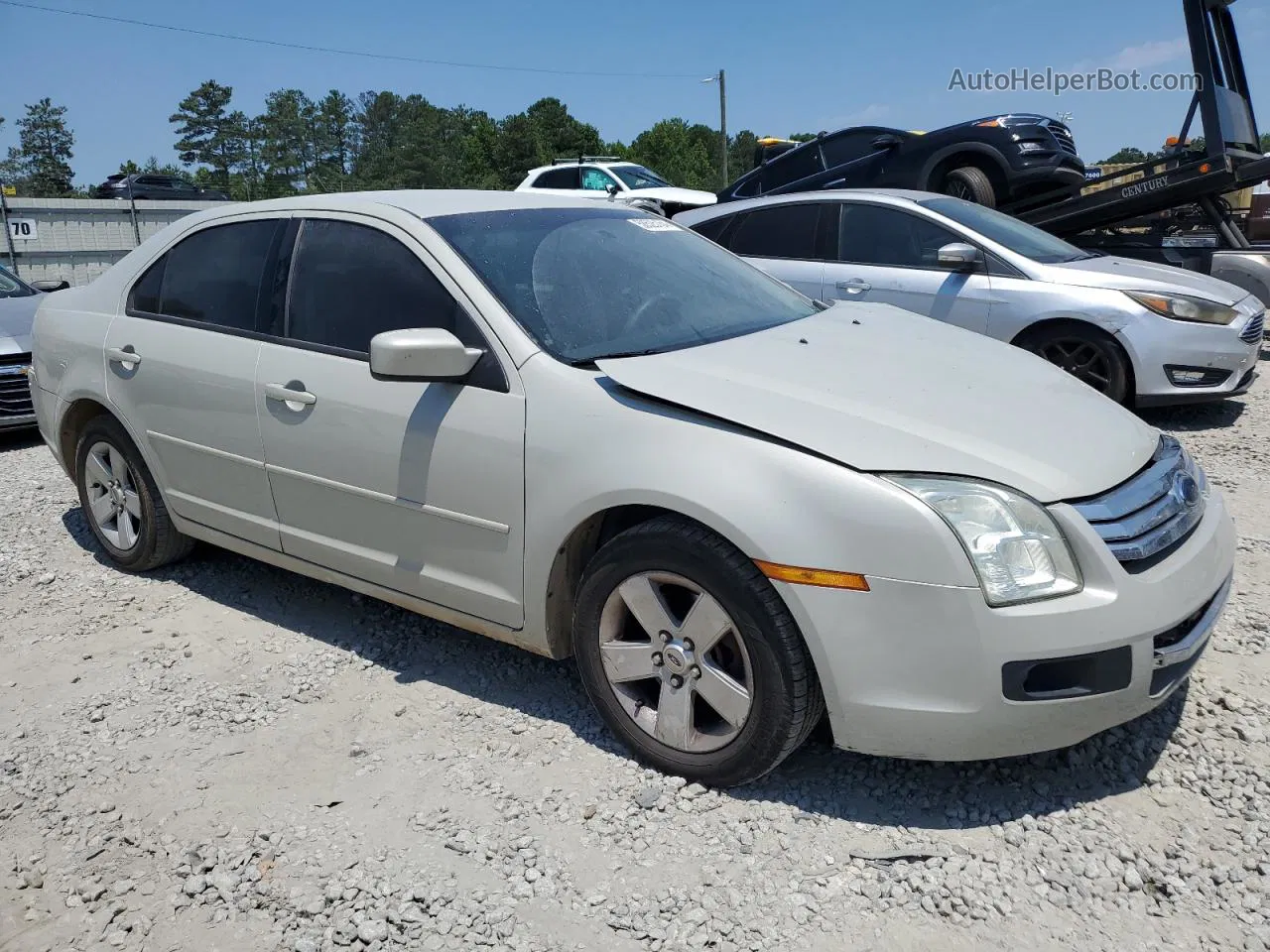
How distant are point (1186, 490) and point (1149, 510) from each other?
0.30 m

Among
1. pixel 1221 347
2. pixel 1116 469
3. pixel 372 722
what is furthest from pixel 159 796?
pixel 1221 347

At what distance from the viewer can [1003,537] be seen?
240 centimetres

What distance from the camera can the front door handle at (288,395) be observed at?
3.47 meters

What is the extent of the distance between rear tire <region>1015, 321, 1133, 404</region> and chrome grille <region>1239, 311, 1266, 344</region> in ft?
2.76

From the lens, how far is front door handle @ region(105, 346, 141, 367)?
412 centimetres

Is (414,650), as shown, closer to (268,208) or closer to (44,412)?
(268,208)

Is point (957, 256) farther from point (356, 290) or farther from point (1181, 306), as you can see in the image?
point (356, 290)

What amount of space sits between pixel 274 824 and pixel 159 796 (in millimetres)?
426

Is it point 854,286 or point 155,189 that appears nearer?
point 854,286

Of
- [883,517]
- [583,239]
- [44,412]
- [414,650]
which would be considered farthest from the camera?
[44,412]

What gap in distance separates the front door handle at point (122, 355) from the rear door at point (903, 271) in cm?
457

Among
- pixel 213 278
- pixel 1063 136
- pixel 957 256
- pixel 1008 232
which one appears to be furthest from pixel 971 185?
pixel 213 278

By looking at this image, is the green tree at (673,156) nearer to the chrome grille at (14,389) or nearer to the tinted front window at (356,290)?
the chrome grille at (14,389)

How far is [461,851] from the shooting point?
2629mm
